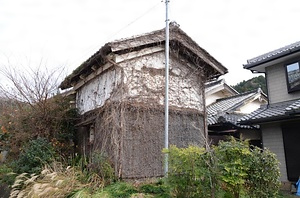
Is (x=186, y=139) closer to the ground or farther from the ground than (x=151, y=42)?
closer to the ground

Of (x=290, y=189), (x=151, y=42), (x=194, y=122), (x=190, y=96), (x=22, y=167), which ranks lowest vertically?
(x=290, y=189)

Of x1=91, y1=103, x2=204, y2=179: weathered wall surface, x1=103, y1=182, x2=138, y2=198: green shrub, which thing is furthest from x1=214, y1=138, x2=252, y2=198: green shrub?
x1=91, y1=103, x2=204, y2=179: weathered wall surface

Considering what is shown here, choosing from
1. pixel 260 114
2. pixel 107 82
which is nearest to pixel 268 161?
pixel 107 82

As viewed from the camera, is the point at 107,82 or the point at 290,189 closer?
the point at 107,82

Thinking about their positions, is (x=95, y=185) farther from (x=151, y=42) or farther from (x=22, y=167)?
(x=151, y=42)

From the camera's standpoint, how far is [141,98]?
895 centimetres

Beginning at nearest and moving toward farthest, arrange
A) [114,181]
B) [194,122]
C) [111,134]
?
[114,181] < [111,134] < [194,122]

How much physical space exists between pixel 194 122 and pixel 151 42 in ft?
12.1

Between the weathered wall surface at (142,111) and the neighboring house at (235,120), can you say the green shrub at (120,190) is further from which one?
the neighboring house at (235,120)

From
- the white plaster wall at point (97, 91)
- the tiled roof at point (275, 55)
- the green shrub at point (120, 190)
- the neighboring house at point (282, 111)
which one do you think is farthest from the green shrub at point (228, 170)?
the tiled roof at point (275, 55)

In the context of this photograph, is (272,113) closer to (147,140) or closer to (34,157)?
(147,140)

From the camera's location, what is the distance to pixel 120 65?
870 centimetres

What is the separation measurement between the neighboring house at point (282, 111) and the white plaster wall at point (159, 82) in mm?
3369

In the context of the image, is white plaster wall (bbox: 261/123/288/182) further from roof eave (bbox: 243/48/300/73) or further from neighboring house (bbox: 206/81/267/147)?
roof eave (bbox: 243/48/300/73)
